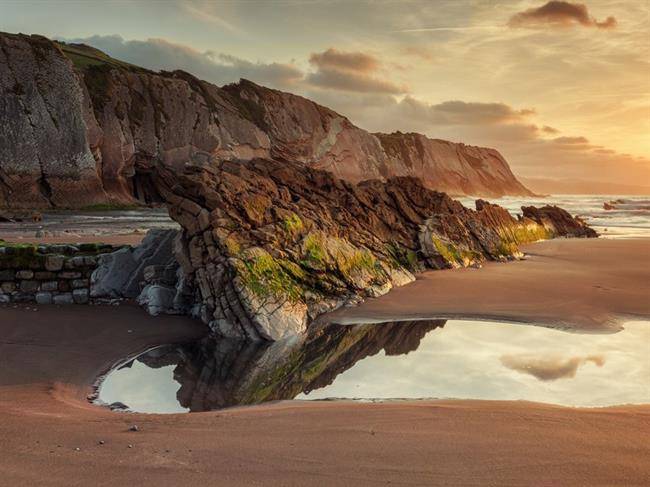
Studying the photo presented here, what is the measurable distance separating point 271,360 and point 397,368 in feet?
5.62

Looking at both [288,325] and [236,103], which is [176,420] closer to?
[288,325]

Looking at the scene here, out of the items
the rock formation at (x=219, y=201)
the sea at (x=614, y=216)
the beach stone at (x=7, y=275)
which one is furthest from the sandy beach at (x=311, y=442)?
the sea at (x=614, y=216)

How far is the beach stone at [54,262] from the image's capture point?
408 inches

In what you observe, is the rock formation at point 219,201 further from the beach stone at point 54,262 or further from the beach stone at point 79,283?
the beach stone at point 54,262

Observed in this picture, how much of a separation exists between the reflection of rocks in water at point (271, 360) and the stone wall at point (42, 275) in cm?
352

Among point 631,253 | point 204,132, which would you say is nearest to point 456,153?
point 204,132

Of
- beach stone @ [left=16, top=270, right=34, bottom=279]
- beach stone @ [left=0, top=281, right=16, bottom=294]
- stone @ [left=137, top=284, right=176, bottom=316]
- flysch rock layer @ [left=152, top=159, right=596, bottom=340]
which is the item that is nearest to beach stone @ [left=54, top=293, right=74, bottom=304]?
beach stone @ [left=16, top=270, right=34, bottom=279]

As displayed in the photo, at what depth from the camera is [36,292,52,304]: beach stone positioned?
1027 centimetres

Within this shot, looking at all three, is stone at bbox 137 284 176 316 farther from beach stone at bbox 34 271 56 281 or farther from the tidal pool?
beach stone at bbox 34 271 56 281

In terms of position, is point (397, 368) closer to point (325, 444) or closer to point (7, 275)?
point (325, 444)

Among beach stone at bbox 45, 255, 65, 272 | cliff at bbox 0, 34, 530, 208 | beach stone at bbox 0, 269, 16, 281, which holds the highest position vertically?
cliff at bbox 0, 34, 530, 208

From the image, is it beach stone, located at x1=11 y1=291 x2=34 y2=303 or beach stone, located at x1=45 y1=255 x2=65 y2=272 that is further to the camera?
beach stone, located at x1=45 y1=255 x2=65 y2=272

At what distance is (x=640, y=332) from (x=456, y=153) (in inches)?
5642

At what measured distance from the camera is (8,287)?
10250 mm
